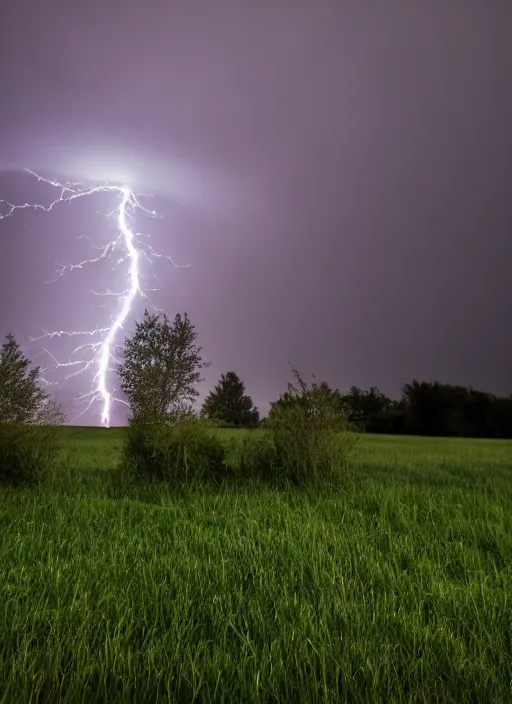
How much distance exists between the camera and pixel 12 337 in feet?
114

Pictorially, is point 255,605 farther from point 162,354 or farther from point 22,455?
point 162,354

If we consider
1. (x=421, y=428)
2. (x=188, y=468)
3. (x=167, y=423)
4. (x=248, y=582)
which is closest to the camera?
(x=248, y=582)

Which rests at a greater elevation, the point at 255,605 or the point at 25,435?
the point at 25,435

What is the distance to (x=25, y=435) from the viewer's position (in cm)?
823

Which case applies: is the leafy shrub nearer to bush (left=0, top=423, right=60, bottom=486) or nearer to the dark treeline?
bush (left=0, top=423, right=60, bottom=486)

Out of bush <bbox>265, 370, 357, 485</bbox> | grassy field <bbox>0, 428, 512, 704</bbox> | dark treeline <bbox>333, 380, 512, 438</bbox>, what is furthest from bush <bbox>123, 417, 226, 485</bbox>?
dark treeline <bbox>333, 380, 512, 438</bbox>

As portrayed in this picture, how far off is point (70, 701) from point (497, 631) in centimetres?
220

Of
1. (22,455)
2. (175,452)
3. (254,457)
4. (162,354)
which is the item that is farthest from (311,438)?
(162,354)

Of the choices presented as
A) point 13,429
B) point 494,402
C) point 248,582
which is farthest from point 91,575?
point 494,402

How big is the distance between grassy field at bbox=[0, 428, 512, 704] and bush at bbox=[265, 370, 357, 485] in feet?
6.96

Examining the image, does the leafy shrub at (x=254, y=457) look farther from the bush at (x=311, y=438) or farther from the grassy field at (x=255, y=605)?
the grassy field at (x=255, y=605)

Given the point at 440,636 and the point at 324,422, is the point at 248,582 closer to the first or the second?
the point at 440,636

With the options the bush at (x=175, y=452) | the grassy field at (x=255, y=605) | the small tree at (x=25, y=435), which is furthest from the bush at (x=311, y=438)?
the small tree at (x=25, y=435)

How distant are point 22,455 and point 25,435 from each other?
14.0 inches
